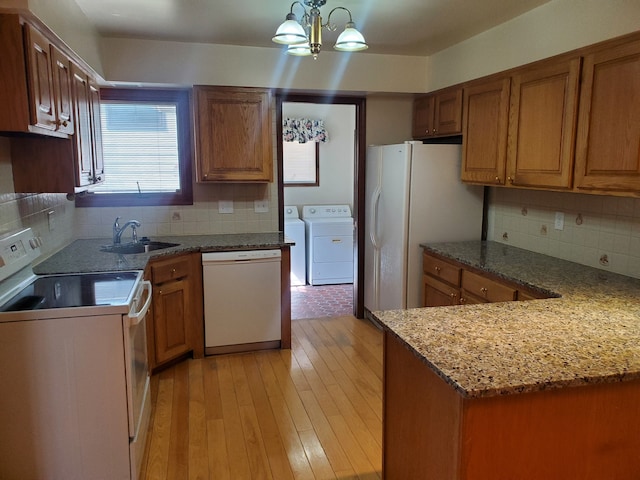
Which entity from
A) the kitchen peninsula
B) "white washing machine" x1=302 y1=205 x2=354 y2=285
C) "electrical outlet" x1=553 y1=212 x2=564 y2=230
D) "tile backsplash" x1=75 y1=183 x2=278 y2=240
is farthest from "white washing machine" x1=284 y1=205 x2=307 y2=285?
the kitchen peninsula

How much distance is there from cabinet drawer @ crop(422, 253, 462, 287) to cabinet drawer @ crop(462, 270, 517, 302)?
10 centimetres

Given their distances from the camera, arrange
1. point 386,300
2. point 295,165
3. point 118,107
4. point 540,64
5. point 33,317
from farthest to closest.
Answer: point 295,165 → point 386,300 → point 118,107 → point 540,64 → point 33,317

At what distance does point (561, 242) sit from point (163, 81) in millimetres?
3060

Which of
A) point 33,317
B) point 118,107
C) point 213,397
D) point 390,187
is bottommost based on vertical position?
point 213,397

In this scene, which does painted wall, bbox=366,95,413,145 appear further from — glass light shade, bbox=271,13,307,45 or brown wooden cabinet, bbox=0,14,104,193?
brown wooden cabinet, bbox=0,14,104,193

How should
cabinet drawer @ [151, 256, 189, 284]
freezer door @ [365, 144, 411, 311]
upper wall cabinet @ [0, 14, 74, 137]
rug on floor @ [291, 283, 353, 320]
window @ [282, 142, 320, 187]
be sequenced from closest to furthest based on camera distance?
upper wall cabinet @ [0, 14, 74, 137]
cabinet drawer @ [151, 256, 189, 284]
freezer door @ [365, 144, 411, 311]
rug on floor @ [291, 283, 353, 320]
window @ [282, 142, 320, 187]

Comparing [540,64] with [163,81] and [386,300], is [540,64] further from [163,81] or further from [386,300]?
[163,81]

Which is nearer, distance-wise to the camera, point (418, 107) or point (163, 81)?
point (163, 81)

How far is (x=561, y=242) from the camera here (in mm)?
3152

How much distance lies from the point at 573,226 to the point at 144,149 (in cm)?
329

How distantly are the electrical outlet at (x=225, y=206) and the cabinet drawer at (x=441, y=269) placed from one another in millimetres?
1691

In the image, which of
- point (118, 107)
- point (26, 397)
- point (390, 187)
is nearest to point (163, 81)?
point (118, 107)

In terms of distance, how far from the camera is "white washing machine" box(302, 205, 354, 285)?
600 centimetres

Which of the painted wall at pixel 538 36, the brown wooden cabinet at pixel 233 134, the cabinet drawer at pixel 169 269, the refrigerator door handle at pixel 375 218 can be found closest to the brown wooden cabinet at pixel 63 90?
the cabinet drawer at pixel 169 269
